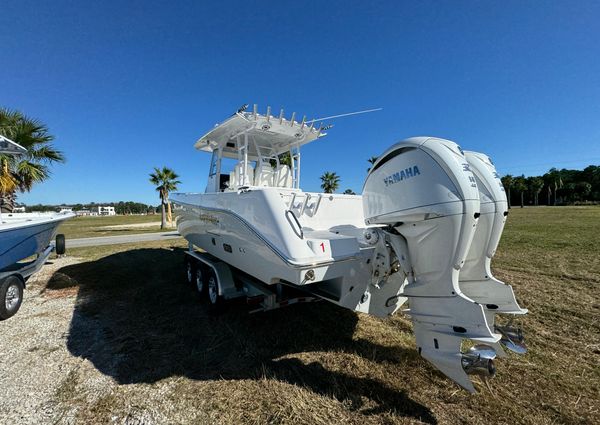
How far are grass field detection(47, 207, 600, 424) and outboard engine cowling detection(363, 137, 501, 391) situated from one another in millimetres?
702

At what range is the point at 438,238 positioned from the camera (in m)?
2.26

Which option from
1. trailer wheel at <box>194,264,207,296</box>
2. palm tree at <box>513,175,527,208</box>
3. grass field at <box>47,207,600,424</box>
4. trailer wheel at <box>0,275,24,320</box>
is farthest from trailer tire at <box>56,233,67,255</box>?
palm tree at <box>513,175,527,208</box>

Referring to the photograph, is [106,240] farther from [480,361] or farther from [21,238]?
[480,361]

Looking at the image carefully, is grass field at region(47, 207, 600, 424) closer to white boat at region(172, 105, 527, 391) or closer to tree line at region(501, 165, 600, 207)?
white boat at region(172, 105, 527, 391)

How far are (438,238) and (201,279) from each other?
4370 mm

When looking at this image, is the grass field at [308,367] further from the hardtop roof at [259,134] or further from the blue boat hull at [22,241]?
the hardtop roof at [259,134]

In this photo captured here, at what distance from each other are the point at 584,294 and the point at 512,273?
1536mm

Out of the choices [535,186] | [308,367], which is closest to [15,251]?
[308,367]

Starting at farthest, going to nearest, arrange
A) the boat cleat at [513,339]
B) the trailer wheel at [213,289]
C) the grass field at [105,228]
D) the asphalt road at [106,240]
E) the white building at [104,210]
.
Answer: the white building at [104,210] → the grass field at [105,228] → the asphalt road at [106,240] → the trailer wheel at [213,289] → the boat cleat at [513,339]

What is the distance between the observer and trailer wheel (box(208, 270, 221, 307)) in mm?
4582

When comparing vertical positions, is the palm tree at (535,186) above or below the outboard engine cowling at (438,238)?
above

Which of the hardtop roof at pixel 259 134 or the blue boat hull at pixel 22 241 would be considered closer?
the hardtop roof at pixel 259 134

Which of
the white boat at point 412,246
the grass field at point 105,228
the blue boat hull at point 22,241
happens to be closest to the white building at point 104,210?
the grass field at point 105,228

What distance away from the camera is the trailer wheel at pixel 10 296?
4.48m
